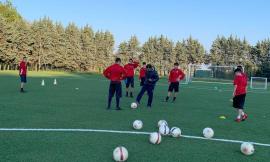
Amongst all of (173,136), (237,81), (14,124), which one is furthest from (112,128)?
(237,81)

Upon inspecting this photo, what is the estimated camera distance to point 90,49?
89.2 metres

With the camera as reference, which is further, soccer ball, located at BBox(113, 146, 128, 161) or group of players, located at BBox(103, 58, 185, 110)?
group of players, located at BBox(103, 58, 185, 110)

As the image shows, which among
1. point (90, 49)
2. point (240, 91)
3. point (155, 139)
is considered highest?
point (90, 49)

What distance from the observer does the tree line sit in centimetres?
6650

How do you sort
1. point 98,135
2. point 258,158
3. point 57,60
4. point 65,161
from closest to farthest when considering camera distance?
point 65,161 < point 258,158 < point 98,135 < point 57,60

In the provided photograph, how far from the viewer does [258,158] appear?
653cm

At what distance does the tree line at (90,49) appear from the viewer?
A: 218 ft

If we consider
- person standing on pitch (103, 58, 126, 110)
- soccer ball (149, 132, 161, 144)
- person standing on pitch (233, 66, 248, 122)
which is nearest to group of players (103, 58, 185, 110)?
person standing on pitch (103, 58, 126, 110)

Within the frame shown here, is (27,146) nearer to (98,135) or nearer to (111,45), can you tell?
(98,135)

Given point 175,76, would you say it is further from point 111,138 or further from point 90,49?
point 90,49

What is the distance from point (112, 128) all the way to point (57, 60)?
7033cm

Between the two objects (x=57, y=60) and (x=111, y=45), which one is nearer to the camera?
(x=57, y=60)

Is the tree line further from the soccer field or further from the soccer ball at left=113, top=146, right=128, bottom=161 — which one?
the soccer ball at left=113, top=146, right=128, bottom=161

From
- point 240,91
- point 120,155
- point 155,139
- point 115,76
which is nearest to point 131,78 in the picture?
point 115,76
